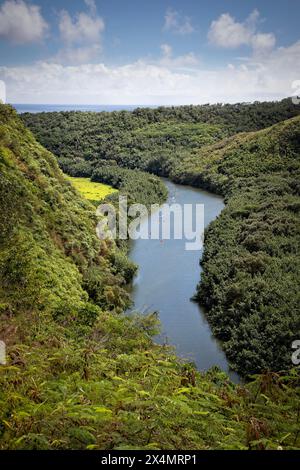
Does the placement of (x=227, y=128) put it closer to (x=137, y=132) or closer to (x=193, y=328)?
(x=137, y=132)

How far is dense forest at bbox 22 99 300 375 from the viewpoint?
29.8 meters

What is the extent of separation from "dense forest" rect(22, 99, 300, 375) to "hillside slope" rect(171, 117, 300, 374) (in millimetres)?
89

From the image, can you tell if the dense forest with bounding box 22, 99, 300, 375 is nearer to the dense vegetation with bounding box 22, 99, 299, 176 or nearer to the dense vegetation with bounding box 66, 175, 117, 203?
the dense vegetation with bounding box 22, 99, 299, 176

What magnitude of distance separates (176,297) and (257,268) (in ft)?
26.0

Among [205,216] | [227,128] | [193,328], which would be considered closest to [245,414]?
[193,328]

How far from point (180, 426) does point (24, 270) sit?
59.7ft

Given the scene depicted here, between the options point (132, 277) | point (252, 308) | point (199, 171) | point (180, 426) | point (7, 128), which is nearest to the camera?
point (180, 426)

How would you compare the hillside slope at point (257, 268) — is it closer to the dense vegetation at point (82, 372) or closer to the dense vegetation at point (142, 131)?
the dense vegetation at point (82, 372)

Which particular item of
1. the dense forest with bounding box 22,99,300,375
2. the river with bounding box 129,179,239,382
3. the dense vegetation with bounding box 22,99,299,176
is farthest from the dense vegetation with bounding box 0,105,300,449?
the dense vegetation with bounding box 22,99,299,176

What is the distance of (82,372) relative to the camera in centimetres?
1163

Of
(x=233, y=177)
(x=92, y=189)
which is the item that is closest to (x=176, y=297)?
(x=233, y=177)

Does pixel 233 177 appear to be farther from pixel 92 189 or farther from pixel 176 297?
pixel 176 297

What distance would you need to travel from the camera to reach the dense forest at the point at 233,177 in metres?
29.8

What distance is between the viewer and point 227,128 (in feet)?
409
